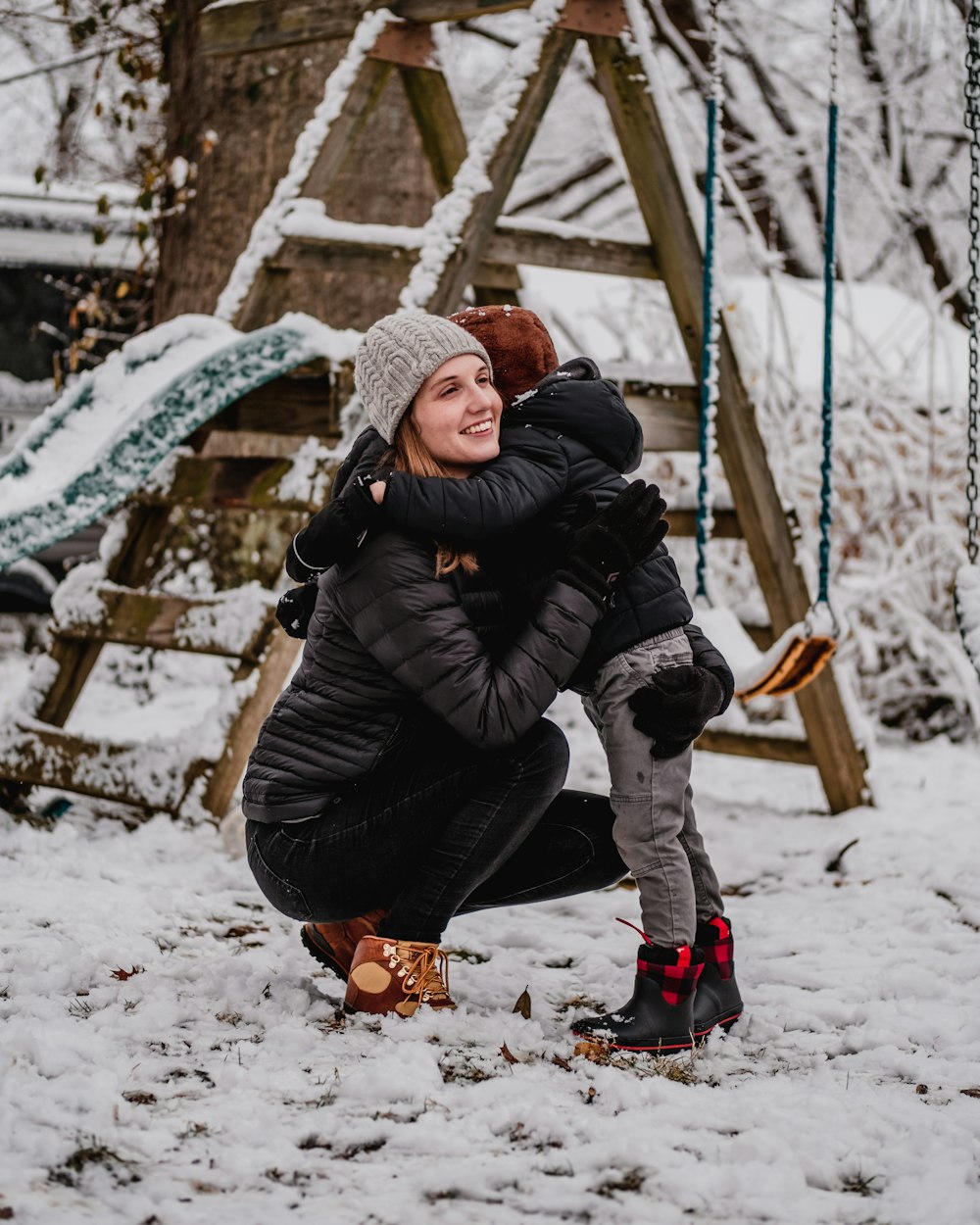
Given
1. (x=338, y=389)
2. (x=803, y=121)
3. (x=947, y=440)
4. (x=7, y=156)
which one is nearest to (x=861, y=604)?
(x=947, y=440)

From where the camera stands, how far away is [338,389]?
3701 mm

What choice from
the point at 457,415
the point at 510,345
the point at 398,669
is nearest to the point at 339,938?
the point at 398,669

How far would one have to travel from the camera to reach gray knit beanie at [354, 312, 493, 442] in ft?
8.07

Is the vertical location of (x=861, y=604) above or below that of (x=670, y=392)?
below

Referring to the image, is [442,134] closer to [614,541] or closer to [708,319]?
[708,319]

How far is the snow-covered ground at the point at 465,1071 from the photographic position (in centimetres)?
182

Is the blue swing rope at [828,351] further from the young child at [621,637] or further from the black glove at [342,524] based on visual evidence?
the black glove at [342,524]

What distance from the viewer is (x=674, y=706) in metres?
2.39

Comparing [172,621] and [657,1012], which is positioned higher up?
[172,621]

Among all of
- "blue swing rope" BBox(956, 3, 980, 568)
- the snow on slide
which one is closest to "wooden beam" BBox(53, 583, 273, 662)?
the snow on slide

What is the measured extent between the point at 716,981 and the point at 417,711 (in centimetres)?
76

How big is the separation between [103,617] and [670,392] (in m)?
1.93

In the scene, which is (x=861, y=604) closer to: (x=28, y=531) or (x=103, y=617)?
(x=103, y=617)

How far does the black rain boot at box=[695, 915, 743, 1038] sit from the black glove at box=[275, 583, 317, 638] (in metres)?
1.02
